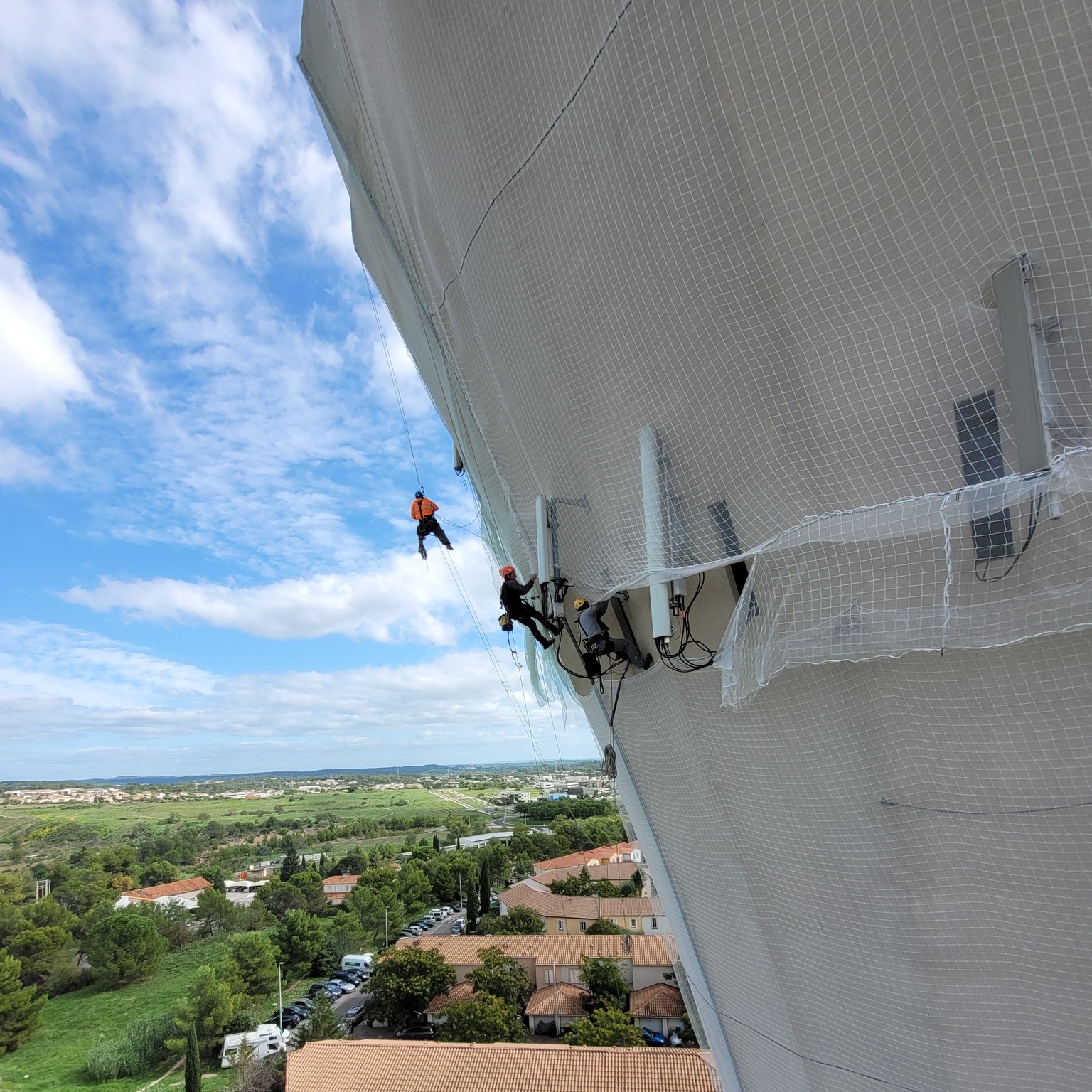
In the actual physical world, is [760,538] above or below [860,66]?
below

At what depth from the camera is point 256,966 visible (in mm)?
26672

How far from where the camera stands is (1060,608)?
157 centimetres

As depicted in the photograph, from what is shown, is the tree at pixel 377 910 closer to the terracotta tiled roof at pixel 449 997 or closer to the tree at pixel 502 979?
the terracotta tiled roof at pixel 449 997

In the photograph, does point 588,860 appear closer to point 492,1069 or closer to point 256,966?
point 256,966

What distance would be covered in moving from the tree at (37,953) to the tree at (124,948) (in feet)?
5.20

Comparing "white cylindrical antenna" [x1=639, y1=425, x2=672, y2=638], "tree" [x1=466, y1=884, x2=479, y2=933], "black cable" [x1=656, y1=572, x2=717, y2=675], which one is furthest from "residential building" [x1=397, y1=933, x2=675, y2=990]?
"white cylindrical antenna" [x1=639, y1=425, x2=672, y2=638]

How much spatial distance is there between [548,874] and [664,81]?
39551 millimetres

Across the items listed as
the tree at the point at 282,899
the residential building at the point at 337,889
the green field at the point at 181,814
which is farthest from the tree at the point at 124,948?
the green field at the point at 181,814

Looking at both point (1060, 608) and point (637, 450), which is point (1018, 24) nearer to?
point (1060, 608)

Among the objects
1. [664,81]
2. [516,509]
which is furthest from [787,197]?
[516,509]

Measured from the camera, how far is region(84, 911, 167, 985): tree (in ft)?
106

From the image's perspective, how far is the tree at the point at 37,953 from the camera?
33.2 metres

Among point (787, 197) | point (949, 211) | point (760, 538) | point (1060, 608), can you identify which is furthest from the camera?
point (760, 538)

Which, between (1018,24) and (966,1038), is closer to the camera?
(1018,24)
